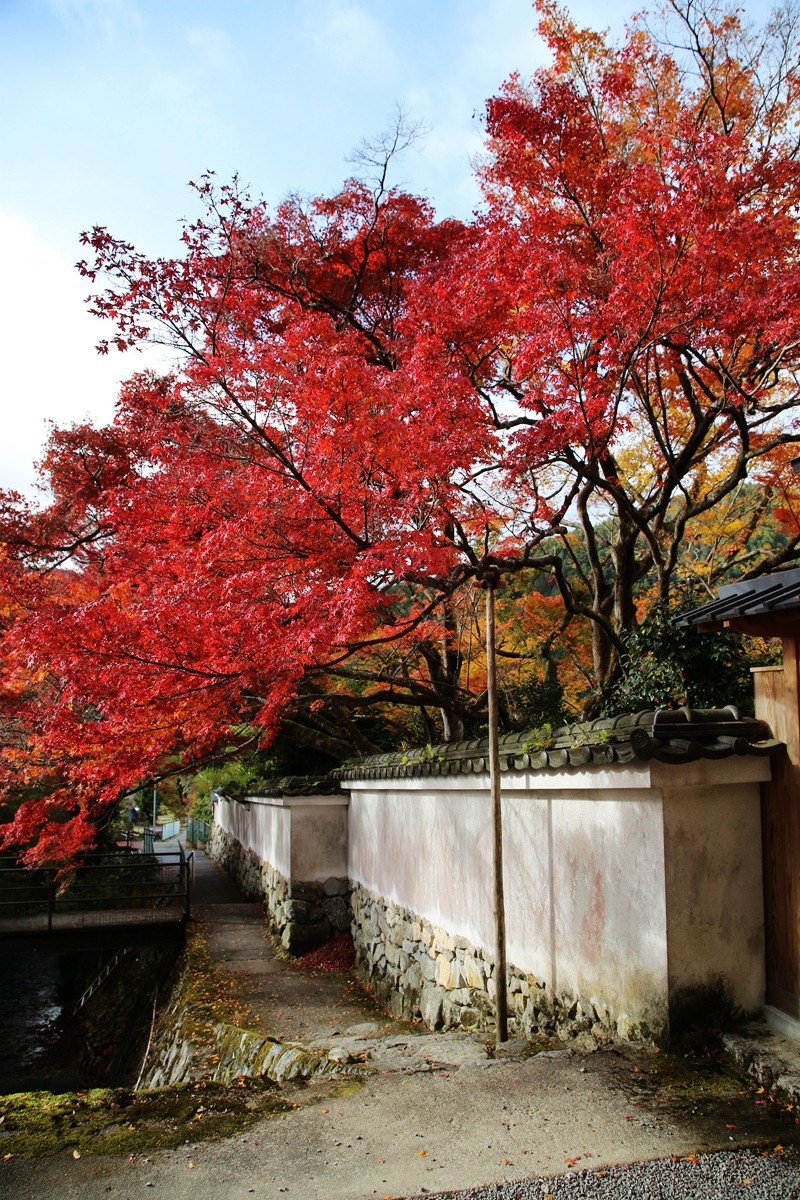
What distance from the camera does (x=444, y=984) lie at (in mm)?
8977

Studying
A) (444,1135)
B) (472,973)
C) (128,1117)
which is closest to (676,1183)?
(444,1135)

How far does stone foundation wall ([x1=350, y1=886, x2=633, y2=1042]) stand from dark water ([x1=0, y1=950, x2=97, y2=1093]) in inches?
233

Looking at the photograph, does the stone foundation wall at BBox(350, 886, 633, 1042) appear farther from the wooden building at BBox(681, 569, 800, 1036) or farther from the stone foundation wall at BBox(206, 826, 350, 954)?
the wooden building at BBox(681, 569, 800, 1036)

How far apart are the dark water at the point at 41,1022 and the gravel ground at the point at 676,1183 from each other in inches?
490

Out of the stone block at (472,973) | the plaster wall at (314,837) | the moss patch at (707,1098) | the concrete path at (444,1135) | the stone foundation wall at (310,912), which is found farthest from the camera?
the plaster wall at (314,837)

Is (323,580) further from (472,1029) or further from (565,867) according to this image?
(472,1029)

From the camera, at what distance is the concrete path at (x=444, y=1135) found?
12.8ft

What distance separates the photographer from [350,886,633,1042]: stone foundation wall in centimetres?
624

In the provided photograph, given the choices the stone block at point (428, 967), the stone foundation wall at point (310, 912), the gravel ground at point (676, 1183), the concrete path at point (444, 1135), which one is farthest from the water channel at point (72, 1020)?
the gravel ground at point (676, 1183)

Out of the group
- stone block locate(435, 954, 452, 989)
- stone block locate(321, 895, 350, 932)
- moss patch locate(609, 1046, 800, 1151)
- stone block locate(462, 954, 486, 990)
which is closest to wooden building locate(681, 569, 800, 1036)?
moss patch locate(609, 1046, 800, 1151)

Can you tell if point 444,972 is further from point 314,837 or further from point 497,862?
point 314,837

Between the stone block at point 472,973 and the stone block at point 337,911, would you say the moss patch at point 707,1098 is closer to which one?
the stone block at point 472,973

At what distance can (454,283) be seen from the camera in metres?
11.2

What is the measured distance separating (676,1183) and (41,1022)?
55.1ft
